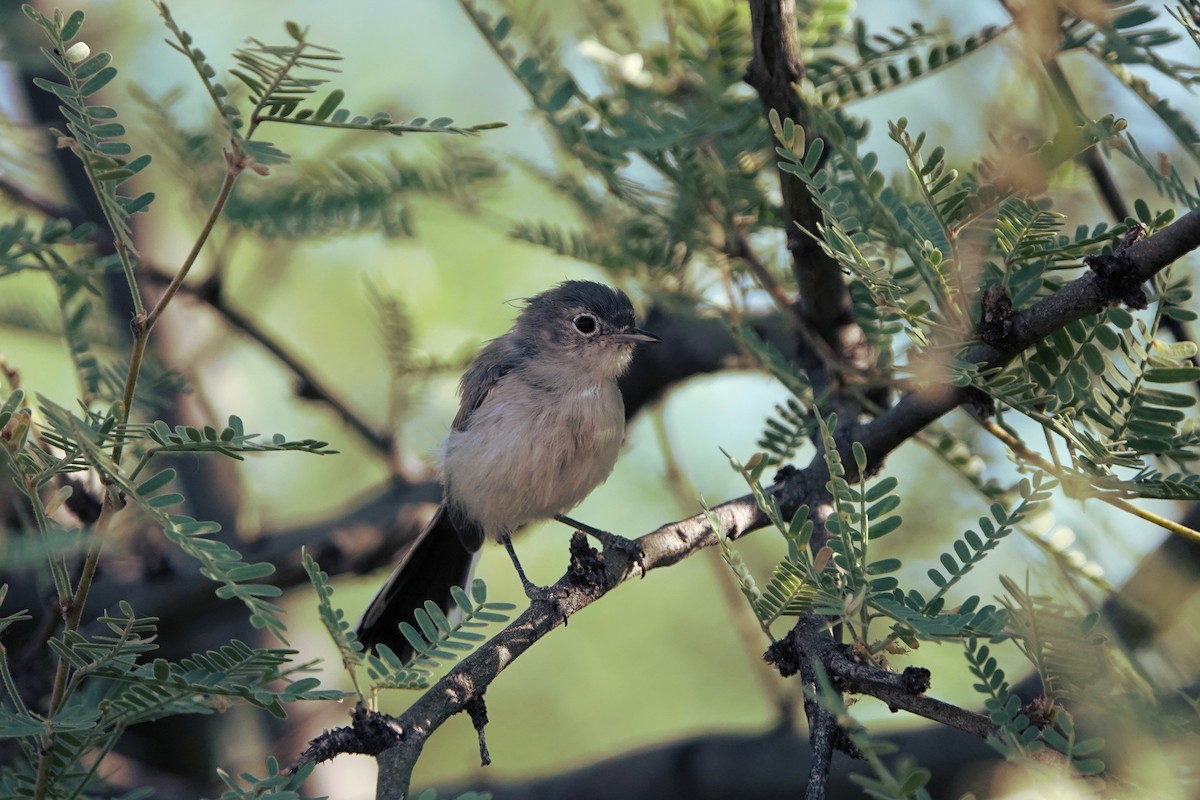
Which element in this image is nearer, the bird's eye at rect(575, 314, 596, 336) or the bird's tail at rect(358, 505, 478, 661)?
the bird's tail at rect(358, 505, 478, 661)

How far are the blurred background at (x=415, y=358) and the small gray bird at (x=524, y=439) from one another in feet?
0.73

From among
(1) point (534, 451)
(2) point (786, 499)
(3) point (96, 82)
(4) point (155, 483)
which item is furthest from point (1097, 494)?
(1) point (534, 451)

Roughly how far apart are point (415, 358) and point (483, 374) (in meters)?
0.36

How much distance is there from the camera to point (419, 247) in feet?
17.3

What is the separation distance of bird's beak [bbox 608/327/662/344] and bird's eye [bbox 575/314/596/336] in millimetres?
110

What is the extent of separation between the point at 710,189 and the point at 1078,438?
1.17 meters

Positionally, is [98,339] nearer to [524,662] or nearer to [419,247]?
[419,247]

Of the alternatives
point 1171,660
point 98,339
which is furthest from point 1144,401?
point 98,339

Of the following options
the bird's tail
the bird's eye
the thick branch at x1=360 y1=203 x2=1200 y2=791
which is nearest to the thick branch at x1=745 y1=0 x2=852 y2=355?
the thick branch at x1=360 y1=203 x2=1200 y2=791

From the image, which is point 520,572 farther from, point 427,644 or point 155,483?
point 155,483

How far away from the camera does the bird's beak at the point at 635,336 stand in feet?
13.2

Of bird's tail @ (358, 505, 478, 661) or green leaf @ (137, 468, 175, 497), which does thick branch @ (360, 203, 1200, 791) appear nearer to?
green leaf @ (137, 468, 175, 497)

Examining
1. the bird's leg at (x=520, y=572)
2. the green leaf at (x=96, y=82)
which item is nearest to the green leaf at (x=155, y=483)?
the green leaf at (x=96, y=82)

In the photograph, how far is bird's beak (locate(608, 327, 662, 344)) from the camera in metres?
4.02
